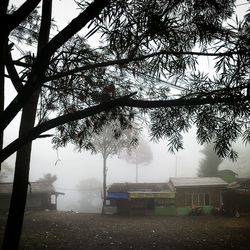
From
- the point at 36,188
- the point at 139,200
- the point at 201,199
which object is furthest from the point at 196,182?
the point at 36,188

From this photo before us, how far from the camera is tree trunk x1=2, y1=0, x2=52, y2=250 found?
4415mm

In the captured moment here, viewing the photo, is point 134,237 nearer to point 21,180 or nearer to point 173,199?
point 21,180

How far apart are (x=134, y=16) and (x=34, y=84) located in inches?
50.9

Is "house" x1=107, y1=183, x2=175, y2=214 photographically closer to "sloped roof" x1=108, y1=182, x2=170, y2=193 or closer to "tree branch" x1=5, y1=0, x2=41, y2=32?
"sloped roof" x1=108, y1=182, x2=170, y2=193

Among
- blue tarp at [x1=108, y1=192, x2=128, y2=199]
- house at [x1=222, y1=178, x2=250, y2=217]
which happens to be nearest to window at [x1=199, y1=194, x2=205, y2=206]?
house at [x1=222, y1=178, x2=250, y2=217]

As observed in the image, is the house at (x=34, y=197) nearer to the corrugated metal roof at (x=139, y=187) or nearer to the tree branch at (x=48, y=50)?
the corrugated metal roof at (x=139, y=187)

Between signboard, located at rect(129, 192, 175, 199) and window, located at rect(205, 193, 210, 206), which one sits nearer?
signboard, located at rect(129, 192, 175, 199)

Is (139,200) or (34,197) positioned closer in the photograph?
(139,200)

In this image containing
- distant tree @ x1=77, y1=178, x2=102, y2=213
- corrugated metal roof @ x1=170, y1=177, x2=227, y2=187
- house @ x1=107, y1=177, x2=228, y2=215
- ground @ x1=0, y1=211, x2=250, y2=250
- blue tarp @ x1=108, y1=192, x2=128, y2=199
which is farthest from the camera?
distant tree @ x1=77, y1=178, x2=102, y2=213

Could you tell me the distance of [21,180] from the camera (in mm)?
4637

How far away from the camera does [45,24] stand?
4.64m

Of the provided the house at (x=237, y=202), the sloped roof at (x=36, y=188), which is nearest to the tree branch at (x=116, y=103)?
the house at (x=237, y=202)

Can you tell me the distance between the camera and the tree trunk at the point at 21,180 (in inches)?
174

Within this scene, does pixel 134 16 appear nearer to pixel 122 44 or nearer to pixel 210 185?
pixel 122 44
